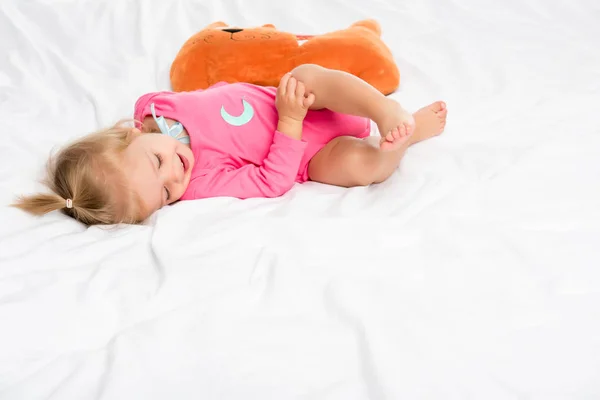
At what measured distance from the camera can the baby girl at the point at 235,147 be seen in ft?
3.36

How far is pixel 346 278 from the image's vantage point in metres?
0.76

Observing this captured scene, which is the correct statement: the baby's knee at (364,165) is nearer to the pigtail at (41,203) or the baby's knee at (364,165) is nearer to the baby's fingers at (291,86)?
the baby's fingers at (291,86)

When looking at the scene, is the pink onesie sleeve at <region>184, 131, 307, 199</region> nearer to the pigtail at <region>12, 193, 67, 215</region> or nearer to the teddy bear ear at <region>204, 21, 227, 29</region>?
the pigtail at <region>12, 193, 67, 215</region>

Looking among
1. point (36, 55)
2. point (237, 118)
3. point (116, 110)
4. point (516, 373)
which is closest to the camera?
point (516, 373)

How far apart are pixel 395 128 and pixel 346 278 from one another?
35 cm

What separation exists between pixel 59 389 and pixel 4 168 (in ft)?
2.10

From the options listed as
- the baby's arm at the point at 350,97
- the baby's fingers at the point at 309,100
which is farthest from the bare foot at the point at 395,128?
the baby's fingers at the point at 309,100

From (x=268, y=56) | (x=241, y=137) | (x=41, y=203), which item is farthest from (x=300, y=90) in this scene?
(x=41, y=203)

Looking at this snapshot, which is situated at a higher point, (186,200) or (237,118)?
(237,118)

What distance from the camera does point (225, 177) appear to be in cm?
112

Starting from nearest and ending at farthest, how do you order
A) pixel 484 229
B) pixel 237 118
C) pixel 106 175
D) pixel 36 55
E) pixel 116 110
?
pixel 484 229, pixel 106 175, pixel 237 118, pixel 116 110, pixel 36 55

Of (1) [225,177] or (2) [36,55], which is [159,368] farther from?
(2) [36,55]

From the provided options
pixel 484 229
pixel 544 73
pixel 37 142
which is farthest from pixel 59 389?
pixel 544 73

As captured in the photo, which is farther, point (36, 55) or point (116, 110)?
point (36, 55)
